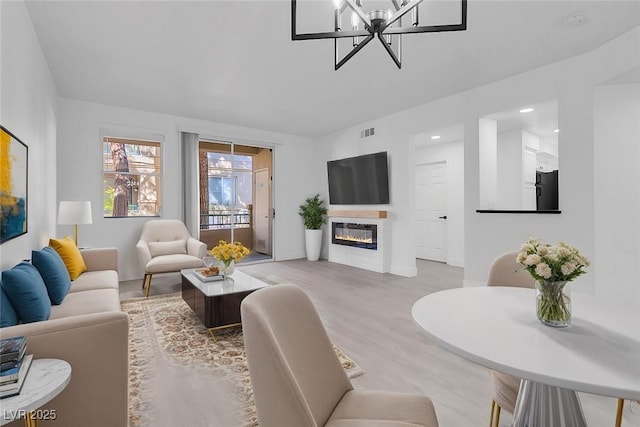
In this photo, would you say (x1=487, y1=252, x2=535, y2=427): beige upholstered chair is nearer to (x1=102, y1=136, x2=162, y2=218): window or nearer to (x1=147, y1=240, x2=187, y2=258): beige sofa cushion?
(x1=147, y1=240, x2=187, y2=258): beige sofa cushion

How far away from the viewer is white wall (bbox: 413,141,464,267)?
20.6 feet

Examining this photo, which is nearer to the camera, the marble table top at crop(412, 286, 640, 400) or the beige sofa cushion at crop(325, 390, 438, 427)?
the marble table top at crop(412, 286, 640, 400)

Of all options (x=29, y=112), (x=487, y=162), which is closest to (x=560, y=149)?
(x=487, y=162)

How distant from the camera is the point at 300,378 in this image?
1.07m

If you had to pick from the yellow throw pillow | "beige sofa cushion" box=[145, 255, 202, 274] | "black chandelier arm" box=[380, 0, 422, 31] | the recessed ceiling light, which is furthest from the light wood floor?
the recessed ceiling light

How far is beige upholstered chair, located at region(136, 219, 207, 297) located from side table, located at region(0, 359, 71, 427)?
2.89 metres

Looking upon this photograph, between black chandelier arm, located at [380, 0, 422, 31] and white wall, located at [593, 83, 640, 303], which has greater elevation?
black chandelier arm, located at [380, 0, 422, 31]

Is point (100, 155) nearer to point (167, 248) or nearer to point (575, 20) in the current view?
point (167, 248)

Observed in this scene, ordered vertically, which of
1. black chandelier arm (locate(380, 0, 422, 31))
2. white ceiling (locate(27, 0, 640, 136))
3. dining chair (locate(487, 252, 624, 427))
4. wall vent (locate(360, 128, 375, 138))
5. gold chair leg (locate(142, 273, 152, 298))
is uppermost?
white ceiling (locate(27, 0, 640, 136))

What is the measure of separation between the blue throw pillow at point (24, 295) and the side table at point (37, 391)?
0.63 metres

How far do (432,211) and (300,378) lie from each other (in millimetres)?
6425

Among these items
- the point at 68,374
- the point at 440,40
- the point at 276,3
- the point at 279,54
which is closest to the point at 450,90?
the point at 440,40

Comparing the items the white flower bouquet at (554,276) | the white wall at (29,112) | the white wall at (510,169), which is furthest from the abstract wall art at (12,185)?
the white wall at (510,169)

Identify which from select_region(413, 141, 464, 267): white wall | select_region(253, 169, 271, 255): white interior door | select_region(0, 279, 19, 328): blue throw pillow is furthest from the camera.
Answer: select_region(253, 169, 271, 255): white interior door
